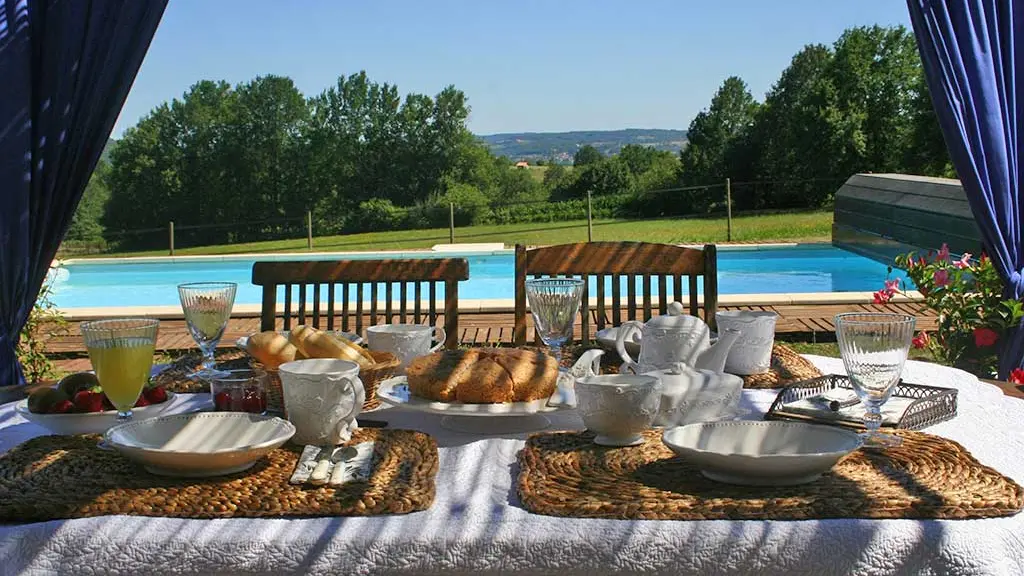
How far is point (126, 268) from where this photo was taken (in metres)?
11.2

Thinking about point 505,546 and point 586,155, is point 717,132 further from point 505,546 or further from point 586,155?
point 505,546

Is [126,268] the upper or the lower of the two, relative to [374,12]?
lower

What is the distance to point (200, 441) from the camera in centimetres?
122

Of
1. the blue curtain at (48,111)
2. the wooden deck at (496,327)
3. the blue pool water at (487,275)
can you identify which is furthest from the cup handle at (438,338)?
the blue pool water at (487,275)

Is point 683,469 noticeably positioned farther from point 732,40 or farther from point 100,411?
point 732,40

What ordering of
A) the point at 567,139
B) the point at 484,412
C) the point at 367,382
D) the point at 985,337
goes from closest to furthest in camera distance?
the point at 484,412 → the point at 367,382 → the point at 985,337 → the point at 567,139

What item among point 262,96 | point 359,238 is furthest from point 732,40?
point 359,238

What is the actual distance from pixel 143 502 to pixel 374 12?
30890 millimetres

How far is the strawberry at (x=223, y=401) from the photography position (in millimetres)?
1367

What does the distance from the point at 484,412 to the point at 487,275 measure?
916cm

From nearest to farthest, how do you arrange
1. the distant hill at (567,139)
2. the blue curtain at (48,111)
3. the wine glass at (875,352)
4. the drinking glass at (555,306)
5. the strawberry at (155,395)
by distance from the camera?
the wine glass at (875,352) < the strawberry at (155,395) < the drinking glass at (555,306) < the blue curtain at (48,111) < the distant hill at (567,139)

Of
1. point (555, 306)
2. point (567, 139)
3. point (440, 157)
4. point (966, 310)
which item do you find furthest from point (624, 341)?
point (567, 139)

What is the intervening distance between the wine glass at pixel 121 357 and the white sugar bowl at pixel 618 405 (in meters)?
0.56

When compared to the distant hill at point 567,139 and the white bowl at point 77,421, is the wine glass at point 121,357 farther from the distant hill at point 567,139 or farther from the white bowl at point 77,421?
the distant hill at point 567,139
